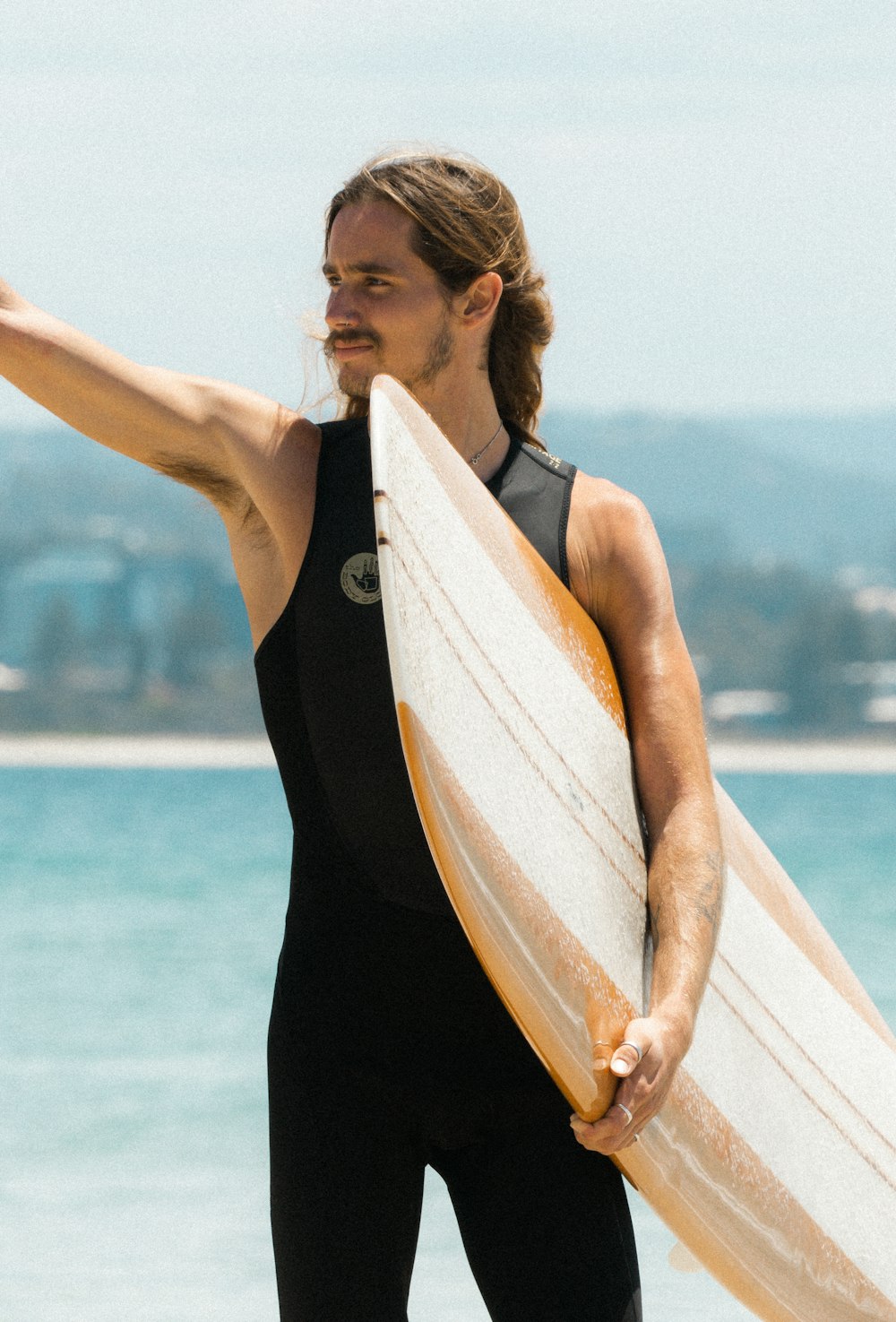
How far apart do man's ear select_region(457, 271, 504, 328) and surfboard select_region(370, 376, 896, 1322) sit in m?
0.14

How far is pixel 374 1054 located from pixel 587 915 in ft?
0.79

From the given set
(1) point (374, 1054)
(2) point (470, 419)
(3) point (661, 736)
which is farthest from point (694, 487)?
(1) point (374, 1054)

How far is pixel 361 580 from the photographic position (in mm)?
1671

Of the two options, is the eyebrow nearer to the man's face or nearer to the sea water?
the man's face

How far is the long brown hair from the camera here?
5.76 feet

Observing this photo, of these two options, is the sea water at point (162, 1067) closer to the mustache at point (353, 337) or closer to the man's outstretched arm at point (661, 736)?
the man's outstretched arm at point (661, 736)

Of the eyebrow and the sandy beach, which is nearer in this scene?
the eyebrow

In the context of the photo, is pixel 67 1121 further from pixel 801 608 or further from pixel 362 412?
pixel 801 608

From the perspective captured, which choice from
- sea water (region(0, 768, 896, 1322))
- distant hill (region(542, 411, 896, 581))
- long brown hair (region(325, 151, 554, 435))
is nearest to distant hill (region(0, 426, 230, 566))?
distant hill (region(542, 411, 896, 581))

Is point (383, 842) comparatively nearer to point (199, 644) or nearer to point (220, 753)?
point (220, 753)

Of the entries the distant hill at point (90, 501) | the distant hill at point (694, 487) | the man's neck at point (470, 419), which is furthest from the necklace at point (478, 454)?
the distant hill at point (694, 487)

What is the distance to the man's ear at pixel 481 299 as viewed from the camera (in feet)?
5.88

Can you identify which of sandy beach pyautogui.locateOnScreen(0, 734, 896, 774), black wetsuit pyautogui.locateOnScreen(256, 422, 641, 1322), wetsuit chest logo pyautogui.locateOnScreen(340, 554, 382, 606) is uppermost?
wetsuit chest logo pyautogui.locateOnScreen(340, 554, 382, 606)

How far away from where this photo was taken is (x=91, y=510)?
50.9 meters
